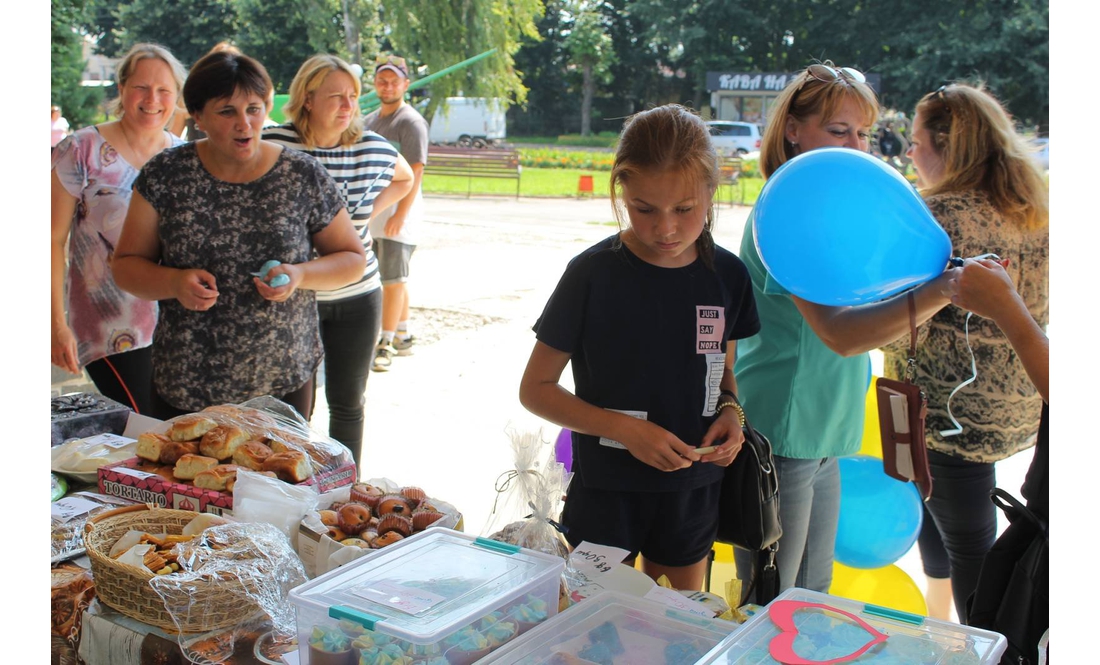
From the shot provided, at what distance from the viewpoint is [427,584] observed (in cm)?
128

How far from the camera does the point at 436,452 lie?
452 cm

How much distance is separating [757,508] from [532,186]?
681 inches

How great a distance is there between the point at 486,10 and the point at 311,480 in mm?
17946

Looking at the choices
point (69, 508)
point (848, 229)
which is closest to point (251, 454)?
point (69, 508)

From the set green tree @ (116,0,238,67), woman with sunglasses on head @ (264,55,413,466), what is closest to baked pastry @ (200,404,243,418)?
woman with sunglasses on head @ (264,55,413,466)

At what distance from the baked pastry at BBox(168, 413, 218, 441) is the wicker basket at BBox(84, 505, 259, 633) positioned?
381 mm

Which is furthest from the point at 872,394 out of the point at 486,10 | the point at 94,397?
the point at 486,10

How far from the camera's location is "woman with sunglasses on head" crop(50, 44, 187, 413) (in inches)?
112

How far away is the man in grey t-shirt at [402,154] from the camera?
16.8 feet

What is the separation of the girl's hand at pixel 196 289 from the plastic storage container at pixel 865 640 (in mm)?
1533

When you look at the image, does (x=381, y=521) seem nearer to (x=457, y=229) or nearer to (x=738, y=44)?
(x=457, y=229)

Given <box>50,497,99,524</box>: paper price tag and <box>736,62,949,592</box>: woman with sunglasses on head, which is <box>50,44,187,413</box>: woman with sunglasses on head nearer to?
<box>50,497,99,524</box>: paper price tag

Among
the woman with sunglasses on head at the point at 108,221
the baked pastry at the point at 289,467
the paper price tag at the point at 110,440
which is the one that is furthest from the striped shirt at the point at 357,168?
the baked pastry at the point at 289,467

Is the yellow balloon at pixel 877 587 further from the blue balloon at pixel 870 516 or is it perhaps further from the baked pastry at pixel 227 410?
the baked pastry at pixel 227 410
